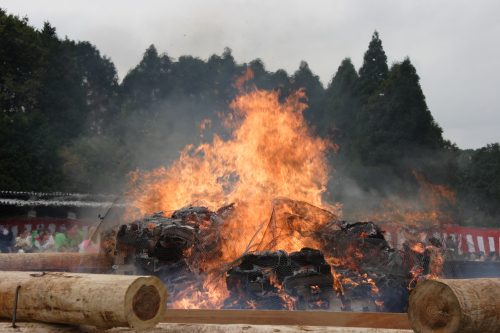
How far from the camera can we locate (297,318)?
4.39m

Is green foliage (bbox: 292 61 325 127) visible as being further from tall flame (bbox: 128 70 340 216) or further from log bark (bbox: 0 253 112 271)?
log bark (bbox: 0 253 112 271)

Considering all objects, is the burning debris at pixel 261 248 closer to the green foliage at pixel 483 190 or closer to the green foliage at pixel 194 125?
the green foliage at pixel 194 125

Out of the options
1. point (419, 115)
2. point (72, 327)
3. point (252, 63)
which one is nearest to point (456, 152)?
point (419, 115)

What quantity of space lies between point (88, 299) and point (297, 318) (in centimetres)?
248

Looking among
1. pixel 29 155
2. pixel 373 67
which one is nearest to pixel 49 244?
pixel 29 155

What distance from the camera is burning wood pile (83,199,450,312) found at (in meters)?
6.11

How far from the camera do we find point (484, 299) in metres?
2.92

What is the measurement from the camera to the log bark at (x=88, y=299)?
305 centimetres

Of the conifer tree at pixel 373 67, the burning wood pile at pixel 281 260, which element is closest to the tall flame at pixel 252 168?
the burning wood pile at pixel 281 260

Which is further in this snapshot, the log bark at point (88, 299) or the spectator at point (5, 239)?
the spectator at point (5, 239)

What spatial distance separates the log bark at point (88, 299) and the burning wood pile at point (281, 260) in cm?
308

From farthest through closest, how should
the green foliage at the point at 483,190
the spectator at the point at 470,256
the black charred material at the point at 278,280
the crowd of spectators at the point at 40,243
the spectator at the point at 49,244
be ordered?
the green foliage at the point at 483,190
the spectator at the point at 49,244
the crowd of spectators at the point at 40,243
the spectator at the point at 470,256
the black charred material at the point at 278,280

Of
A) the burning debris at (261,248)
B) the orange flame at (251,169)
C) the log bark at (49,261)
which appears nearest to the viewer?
the burning debris at (261,248)

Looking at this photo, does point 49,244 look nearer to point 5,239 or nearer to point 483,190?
point 5,239
